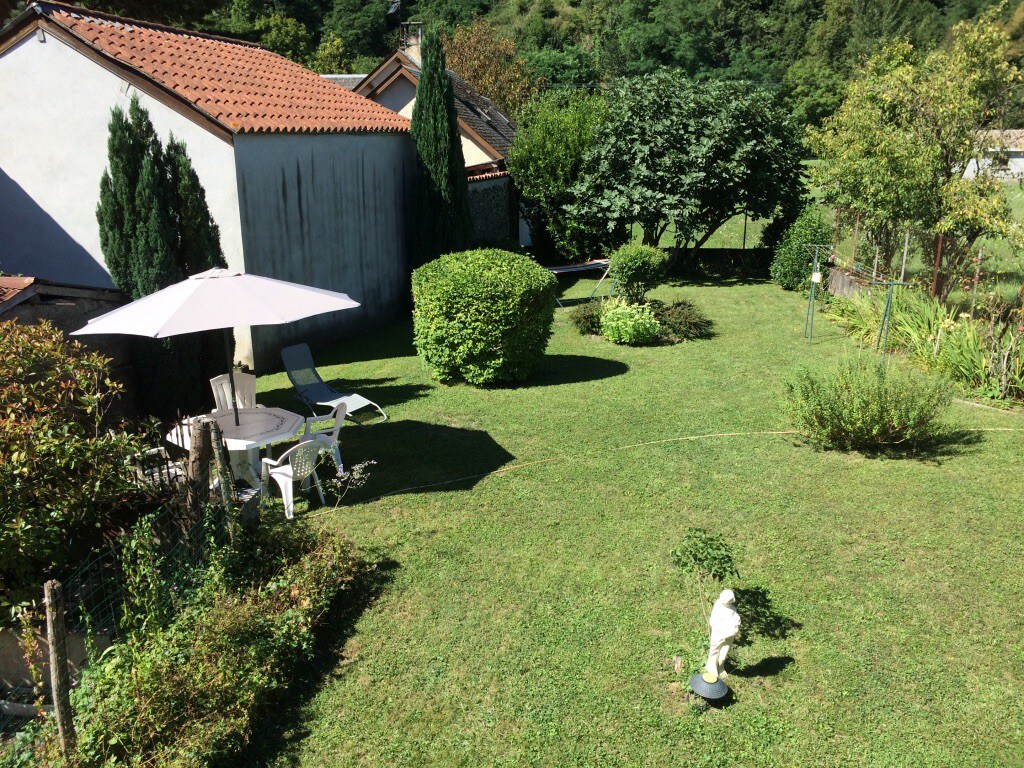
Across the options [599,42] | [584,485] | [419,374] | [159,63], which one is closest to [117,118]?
[159,63]

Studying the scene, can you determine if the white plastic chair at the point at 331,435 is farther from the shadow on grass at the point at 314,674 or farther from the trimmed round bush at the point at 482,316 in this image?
the trimmed round bush at the point at 482,316

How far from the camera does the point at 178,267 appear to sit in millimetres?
11102

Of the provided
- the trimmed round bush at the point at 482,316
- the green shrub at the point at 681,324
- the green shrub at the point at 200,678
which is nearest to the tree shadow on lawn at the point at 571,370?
the trimmed round bush at the point at 482,316

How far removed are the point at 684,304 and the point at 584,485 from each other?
26.2ft

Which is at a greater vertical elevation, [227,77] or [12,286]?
[227,77]

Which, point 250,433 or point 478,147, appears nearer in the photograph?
point 250,433

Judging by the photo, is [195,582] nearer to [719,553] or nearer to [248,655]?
[248,655]

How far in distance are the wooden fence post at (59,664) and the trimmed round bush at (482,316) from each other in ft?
24.6

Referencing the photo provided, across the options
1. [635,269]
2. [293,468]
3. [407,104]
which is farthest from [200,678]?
[407,104]

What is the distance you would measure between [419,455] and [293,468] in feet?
6.04

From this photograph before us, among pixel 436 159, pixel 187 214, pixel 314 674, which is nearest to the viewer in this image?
pixel 314 674

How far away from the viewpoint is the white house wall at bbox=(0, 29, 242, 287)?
1236 cm

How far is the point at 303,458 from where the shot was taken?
7.62m

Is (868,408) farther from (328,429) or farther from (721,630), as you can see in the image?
(328,429)
